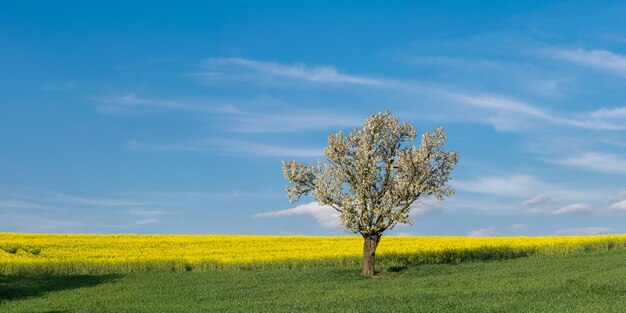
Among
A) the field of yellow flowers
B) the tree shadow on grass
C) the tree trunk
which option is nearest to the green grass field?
the tree shadow on grass

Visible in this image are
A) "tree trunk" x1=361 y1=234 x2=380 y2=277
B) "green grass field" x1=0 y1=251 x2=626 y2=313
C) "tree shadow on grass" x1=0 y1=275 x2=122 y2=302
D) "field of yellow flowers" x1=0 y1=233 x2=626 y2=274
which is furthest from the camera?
"field of yellow flowers" x1=0 y1=233 x2=626 y2=274

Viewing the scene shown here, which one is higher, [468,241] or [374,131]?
[374,131]

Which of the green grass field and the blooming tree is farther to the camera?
the blooming tree

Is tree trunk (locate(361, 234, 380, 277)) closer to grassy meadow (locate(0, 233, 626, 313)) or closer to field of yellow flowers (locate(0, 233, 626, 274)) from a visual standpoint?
grassy meadow (locate(0, 233, 626, 313))

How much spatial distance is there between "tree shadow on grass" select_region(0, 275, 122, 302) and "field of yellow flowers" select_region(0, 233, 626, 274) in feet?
14.8

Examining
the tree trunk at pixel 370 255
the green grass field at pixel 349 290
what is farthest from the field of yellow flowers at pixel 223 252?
the tree trunk at pixel 370 255

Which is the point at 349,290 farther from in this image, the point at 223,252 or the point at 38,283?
the point at 223,252

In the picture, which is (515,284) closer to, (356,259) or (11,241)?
(356,259)

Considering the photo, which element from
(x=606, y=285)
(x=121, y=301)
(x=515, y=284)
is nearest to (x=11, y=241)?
(x=121, y=301)

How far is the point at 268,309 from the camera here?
2950 cm

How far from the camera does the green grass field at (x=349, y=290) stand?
2898 centimetres

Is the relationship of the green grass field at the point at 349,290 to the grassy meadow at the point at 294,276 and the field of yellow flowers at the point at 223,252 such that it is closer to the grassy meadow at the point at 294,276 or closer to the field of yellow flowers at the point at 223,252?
the grassy meadow at the point at 294,276

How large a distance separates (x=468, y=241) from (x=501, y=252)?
15.0m

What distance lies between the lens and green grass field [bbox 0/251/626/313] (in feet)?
95.1
